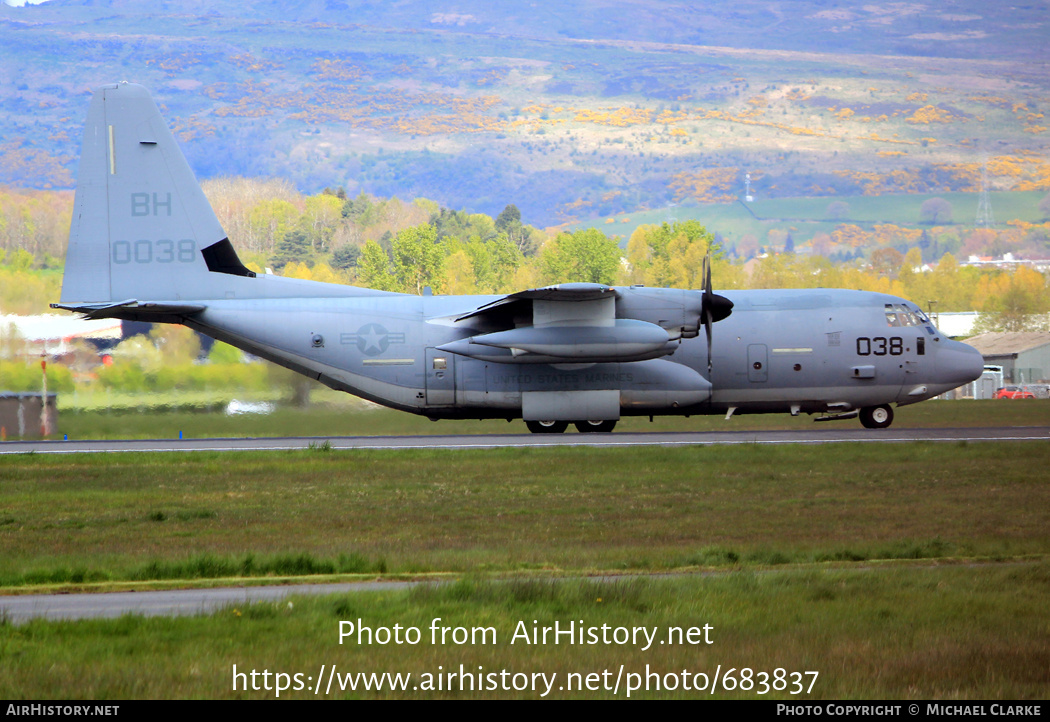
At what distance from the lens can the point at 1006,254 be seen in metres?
158

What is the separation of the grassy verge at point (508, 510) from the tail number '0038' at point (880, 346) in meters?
4.82

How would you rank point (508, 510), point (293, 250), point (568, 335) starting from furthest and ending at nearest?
point (293, 250), point (568, 335), point (508, 510)

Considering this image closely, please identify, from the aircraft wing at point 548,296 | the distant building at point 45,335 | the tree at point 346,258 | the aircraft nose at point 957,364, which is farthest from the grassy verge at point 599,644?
the tree at point 346,258

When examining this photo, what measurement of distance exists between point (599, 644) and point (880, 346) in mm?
25948

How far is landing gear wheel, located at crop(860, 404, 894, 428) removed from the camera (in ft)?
113

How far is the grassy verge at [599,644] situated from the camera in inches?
308

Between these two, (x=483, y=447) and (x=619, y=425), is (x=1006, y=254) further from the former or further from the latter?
(x=483, y=447)

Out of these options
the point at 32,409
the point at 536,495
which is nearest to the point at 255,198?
the point at 32,409

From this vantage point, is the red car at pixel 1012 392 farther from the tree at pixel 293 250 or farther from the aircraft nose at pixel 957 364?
the tree at pixel 293 250

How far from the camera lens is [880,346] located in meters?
32.4

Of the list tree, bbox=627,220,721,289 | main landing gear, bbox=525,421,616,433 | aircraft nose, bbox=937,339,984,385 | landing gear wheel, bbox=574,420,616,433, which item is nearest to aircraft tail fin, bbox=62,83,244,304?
main landing gear, bbox=525,421,616,433

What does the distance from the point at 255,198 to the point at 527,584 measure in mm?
138123

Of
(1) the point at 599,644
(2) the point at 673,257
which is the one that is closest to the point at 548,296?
(1) the point at 599,644

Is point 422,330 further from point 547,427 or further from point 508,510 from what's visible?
point 508,510
